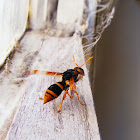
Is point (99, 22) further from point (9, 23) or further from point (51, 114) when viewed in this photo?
point (51, 114)

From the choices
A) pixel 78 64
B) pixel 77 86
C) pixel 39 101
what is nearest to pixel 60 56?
pixel 78 64

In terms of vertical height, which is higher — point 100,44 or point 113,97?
point 100,44

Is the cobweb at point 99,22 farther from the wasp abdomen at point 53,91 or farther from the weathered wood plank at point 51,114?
the wasp abdomen at point 53,91

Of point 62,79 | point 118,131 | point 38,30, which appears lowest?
point 118,131

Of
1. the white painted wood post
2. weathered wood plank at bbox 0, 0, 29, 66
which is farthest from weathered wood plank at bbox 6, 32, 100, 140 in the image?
weathered wood plank at bbox 0, 0, 29, 66

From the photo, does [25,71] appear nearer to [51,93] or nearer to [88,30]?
[51,93]

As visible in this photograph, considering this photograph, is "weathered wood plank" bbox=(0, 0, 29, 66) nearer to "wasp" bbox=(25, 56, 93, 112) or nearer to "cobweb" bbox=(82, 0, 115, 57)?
"wasp" bbox=(25, 56, 93, 112)
